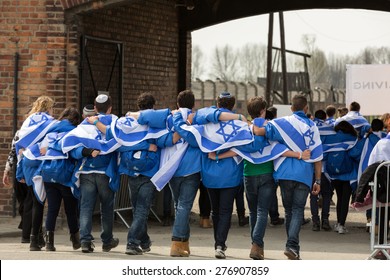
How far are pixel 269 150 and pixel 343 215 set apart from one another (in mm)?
4525

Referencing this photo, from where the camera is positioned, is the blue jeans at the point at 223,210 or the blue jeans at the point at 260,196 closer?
the blue jeans at the point at 260,196

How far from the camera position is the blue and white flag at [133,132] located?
13.2 meters

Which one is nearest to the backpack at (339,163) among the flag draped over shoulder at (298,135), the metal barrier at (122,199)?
the metal barrier at (122,199)

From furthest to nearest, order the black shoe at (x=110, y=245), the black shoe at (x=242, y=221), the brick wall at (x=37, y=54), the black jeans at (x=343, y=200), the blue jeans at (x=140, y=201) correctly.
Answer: the black shoe at (x=242, y=221)
the black jeans at (x=343, y=200)
the brick wall at (x=37, y=54)
the black shoe at (x=110, y=245)
the blue jeans at (x=140, y=201)

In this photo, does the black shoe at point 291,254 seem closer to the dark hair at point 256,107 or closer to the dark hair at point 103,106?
the dark hair at point 256,107

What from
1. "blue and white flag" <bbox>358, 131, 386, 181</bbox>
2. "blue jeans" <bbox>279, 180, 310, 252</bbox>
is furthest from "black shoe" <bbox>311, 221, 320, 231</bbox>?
"blue jeans" <bbox>279, 180, 310, 252</bbox>

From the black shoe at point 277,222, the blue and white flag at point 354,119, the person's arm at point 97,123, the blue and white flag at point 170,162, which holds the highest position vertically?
the person's arm at point 97,123

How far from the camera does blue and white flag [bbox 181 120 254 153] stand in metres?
12.9

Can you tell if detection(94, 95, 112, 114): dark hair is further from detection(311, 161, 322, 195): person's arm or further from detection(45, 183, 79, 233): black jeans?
detection(311, 161, 322, 195): person's arm

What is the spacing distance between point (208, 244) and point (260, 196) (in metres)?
2.67

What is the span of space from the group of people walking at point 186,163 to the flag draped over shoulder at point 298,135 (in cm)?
1

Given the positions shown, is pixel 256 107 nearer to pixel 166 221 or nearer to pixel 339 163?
pixel 339 163

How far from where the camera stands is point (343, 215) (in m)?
17.2
